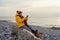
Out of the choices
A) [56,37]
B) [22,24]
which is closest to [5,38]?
[22,24]

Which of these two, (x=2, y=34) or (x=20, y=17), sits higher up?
(x=20, y=17)

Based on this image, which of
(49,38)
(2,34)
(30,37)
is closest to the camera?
(30,37)

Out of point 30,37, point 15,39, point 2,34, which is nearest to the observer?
point 30,37

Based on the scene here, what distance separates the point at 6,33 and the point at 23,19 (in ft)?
19.5

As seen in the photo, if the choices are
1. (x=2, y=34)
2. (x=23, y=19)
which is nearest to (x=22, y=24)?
(x=23, y=19)

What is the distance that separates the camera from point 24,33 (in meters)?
15.7

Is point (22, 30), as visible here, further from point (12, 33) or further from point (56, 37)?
point (56, 37)

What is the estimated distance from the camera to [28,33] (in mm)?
15438

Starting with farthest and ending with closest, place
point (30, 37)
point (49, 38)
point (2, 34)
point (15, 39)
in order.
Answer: point (49, 38) < point (2, 34) < point (15, 39) < point (30, 37)

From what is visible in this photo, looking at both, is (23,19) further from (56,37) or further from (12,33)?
(56,37)

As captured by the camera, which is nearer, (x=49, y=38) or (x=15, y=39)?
(x=15, y=39)

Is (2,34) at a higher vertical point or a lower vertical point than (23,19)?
lower

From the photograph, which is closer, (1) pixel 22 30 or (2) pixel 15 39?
(1) pixel 22 30

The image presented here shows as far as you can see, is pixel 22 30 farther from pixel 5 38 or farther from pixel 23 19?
pixel 5 38
